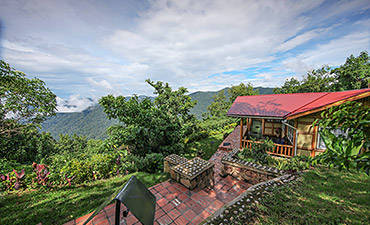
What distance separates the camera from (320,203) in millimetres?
3490

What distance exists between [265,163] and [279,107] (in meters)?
3.69

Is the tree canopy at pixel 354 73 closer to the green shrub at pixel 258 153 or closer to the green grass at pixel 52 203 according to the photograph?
the green shrub at pixel 258 153

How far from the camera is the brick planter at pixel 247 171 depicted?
500 cm

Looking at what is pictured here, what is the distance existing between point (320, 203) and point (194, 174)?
3352 mm

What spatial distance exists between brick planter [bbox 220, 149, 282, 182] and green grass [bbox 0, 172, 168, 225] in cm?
312

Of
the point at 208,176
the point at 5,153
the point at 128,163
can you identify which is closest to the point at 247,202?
the point at 208,176

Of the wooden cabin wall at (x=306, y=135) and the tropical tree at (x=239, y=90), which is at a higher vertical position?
the tropical tree at (x=239, y=90)

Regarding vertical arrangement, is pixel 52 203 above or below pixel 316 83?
below

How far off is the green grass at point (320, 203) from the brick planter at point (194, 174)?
1.98m

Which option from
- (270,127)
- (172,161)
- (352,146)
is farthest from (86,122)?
(352,146)

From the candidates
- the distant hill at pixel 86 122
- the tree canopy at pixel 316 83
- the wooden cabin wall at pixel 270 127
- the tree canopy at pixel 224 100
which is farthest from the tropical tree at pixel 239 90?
the distant hill at pixel 86 122

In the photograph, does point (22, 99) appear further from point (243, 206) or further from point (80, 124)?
point (80, 124)

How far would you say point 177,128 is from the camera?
9461 millimetres

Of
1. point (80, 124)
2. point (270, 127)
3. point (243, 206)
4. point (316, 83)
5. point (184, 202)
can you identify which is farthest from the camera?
point (80, 124)
